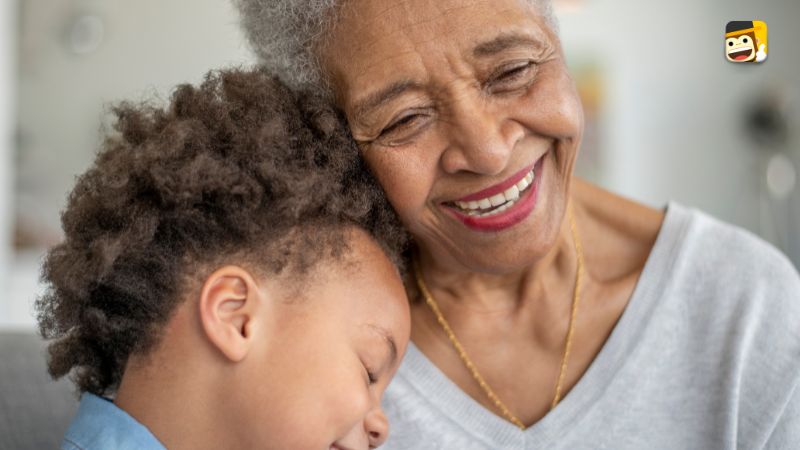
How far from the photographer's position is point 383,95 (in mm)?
1438

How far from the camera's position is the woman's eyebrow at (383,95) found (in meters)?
1.42

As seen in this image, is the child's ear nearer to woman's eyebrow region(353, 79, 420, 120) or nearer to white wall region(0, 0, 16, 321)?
woman's eyebrow region(353, 79, 420, 120)

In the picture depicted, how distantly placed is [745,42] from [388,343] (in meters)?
1.06

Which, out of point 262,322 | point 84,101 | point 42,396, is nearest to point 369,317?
point 262,322

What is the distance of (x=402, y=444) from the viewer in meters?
1.69

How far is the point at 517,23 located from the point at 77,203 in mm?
729

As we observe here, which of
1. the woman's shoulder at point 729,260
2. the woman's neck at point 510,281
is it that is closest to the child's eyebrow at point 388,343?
the woman's neck at point 510,281

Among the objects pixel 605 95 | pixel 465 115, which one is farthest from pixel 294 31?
pixel 605 95

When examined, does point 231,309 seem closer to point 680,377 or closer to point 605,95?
point 680,377

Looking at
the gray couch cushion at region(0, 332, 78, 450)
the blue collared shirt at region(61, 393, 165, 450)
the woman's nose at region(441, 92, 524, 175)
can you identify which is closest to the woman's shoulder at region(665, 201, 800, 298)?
the woman's nose at region(441, 92, 524, 175)

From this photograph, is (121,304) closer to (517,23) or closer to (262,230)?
(262,230)

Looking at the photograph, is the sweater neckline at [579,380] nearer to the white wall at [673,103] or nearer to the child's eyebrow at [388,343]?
the child's eyebrow at [388,343]

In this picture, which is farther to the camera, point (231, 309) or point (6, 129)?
point (6, 129)

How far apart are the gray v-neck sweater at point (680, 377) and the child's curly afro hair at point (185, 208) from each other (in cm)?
41
